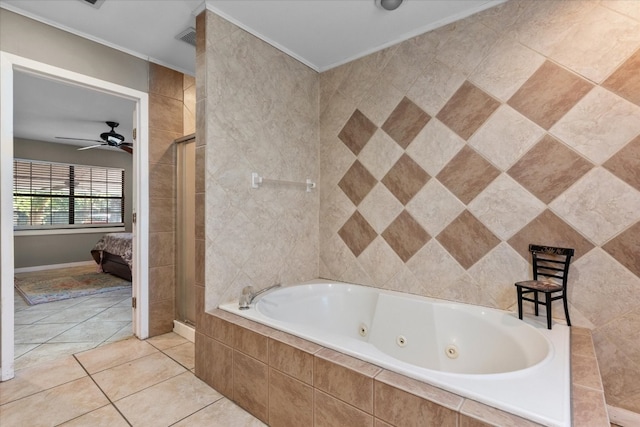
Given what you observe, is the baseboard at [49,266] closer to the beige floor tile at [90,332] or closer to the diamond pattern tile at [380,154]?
the beige floor tile at [90,332]

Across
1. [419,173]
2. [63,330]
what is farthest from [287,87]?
[63,330]

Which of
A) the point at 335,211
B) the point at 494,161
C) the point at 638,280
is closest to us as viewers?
the point at 638,280

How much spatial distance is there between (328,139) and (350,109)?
0.32 m

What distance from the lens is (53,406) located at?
5.49ft

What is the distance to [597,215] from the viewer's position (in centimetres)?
157

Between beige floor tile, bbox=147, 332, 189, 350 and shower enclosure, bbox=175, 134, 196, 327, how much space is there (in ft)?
0.43

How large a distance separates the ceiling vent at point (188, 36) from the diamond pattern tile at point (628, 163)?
2682mm

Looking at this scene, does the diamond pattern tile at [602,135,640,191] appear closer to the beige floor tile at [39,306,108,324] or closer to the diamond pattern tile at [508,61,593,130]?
the diamond pattern tile at [508,61,593,130]

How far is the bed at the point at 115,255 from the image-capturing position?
452 cm

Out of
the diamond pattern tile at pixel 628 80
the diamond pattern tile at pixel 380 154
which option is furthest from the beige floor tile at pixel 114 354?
the diamond pattern tile at pixel 628 80

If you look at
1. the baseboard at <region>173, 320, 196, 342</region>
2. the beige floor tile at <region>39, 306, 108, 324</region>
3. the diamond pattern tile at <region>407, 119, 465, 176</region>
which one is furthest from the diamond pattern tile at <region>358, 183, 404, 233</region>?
the beige floor tile at <region>39, 306, 108, 324</region>

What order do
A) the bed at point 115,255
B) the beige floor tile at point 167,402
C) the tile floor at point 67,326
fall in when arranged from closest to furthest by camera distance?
1. the beige floor tile at point 167,402
2. the tile floor at point 67,326
3. the bed at point 115,255

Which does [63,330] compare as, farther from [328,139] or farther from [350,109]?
[350,109]

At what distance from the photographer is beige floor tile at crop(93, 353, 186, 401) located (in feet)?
6.02
